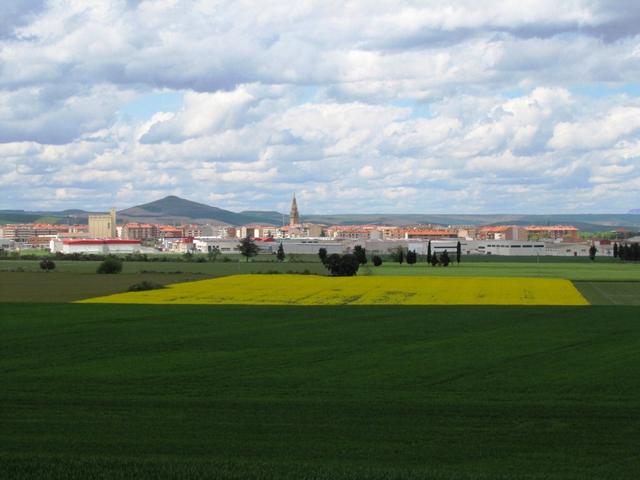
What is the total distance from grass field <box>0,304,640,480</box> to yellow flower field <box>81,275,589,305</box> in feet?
48.9

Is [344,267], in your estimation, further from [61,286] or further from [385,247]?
[385,247]

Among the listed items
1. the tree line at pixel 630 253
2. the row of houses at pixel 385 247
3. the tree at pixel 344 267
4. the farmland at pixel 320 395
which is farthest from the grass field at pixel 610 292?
the row of houses at pixel 385 247

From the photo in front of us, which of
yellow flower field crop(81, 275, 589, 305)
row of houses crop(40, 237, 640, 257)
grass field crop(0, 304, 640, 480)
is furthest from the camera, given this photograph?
row of houses crop(40, 237, 640, 257)

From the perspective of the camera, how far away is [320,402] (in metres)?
19.9

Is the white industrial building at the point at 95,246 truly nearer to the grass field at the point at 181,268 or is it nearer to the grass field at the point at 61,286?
the grass field at the point at 181,268

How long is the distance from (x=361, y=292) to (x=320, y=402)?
37.1 meters

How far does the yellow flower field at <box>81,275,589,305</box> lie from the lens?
50.0 metres

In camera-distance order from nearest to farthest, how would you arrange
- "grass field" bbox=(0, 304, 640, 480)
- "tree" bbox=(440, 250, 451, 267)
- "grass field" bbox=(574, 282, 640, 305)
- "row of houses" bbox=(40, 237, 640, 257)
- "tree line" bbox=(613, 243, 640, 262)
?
1. "grass field" bbox=(0, 304, 640, 480)
2. "grass field" bbox=(574, 282, 640, 305)
3. "tree" bbox=(440, 250, 451, 267)
4. "tree line" bbox=(613, 243, 640, 262)
5. "row of houses" bbox=(40, 237, 640, 257)

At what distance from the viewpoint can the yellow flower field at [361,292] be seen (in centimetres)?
5003

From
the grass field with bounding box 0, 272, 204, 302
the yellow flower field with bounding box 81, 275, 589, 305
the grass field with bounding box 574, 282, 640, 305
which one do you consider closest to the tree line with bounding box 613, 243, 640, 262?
the grass field with bounding box 574, 282, 640, 305

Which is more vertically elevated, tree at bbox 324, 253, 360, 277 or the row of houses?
the row of houses

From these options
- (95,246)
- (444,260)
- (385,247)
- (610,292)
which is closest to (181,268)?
(444,260)

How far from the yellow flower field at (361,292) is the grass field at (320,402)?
48.9 feet

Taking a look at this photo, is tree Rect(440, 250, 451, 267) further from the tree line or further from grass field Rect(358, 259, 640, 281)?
the tree line
